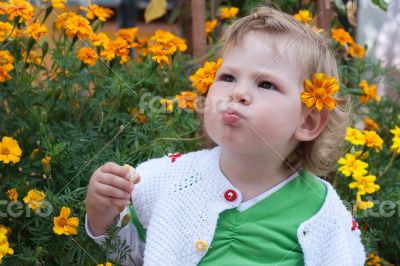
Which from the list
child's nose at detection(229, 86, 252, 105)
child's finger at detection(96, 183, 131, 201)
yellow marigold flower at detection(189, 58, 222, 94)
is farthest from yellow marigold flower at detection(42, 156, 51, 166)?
child's nose at detection(229, 86, 252, 105)

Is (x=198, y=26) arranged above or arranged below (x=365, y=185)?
above

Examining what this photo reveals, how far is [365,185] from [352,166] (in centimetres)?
6

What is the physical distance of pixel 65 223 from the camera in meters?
1.54

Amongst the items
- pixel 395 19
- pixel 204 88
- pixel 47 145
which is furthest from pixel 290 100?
pixel 395 19

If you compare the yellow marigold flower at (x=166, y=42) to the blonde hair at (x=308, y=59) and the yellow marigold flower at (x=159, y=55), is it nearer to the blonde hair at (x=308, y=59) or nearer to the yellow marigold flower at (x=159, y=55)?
the yellow marigold flower at (x=159, y=55)

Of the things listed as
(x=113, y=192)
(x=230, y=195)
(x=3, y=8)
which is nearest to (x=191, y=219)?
(x=230, y=195)

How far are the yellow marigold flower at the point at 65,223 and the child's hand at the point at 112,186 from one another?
0.42ft

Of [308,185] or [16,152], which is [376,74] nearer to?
[308,185]

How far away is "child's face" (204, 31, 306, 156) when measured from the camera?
1383 mm

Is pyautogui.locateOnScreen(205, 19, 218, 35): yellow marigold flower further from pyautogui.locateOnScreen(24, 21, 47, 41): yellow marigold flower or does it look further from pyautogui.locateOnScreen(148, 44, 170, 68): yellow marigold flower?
pyautogui.locateOnScreen(24, 21, 47, 41): yellow marigold flower

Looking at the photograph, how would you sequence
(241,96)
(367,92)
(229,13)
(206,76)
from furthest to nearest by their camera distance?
(229,13)
(367,92)
(206,76)
(241,96)

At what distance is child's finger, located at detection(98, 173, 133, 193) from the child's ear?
38 centimetres

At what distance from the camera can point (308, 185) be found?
1.57 meters

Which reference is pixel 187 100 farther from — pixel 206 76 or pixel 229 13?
pixel 229 13
